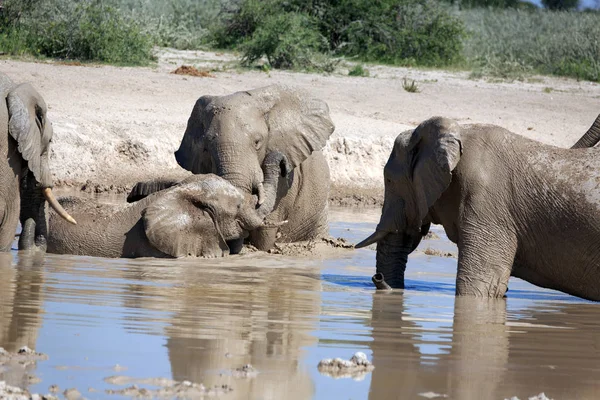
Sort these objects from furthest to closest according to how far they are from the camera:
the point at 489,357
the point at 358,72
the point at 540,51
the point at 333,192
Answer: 1. the point at 540,51
2. the point at 358,72
3. the point at 333,192
4. the point at 489,357

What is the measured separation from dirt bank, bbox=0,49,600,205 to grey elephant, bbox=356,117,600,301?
7.69 m

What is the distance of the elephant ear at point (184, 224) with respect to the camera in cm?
955

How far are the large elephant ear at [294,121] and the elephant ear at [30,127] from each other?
7.91 feet

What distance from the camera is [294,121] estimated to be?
1124 cm

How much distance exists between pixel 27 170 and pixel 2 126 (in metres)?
0.46

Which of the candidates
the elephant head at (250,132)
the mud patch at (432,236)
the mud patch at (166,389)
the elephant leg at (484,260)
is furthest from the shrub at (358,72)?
the mud patch at (166,389)

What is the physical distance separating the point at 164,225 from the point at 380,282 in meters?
2.18

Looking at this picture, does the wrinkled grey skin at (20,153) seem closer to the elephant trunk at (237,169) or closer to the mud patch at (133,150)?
the elephant trunk at (237,169)

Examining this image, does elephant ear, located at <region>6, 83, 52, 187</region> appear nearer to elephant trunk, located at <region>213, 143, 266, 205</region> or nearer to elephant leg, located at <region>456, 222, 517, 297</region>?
elephant trunk, located at <region>213, 143, 266, 205</region>

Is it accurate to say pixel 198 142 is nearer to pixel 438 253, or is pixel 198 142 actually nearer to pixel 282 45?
pixel 438 253

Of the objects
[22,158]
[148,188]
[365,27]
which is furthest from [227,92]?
[22,158]

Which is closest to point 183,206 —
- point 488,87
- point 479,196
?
point 479,196

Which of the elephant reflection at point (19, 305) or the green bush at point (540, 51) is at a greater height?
the elephant reflection at point (19, 305)

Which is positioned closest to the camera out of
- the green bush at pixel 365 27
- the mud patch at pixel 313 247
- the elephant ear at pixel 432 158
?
the elephant ear at pixel 432 158
